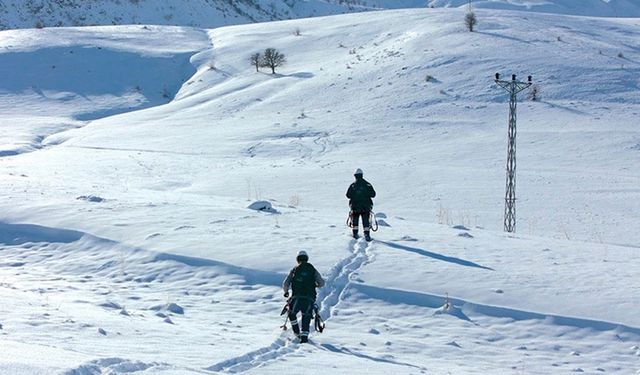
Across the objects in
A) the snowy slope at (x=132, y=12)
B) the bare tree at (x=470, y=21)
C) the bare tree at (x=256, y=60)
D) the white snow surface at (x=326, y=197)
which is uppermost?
the snowy slope at (x=132, y=12)

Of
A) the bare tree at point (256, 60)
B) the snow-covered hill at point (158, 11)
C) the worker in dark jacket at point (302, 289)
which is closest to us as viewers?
the worker in dark jacket at point (302, 289)

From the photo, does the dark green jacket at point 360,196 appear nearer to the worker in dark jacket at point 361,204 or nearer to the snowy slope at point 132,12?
the worker in dark jacket at point 361,204

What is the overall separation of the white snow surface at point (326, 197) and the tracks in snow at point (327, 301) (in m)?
0.05

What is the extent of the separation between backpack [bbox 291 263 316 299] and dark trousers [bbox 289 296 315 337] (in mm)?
103

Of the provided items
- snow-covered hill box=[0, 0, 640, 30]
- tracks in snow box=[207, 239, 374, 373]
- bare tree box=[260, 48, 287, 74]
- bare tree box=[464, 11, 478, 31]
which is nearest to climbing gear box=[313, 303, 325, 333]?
tracks in snow box=[207, 239, 374, 373]

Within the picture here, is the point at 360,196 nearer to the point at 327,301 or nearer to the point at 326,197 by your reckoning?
Answer: the point at 327,301

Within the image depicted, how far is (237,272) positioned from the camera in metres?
16.1

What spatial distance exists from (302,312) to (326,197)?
15.4m

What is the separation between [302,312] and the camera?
1273cm

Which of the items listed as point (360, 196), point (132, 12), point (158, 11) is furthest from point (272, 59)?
point (158, 11)

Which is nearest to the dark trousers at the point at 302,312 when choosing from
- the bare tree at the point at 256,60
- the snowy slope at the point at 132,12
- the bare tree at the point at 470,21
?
the bare tree at the point at 256,60

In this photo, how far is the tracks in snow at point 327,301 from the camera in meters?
10.4

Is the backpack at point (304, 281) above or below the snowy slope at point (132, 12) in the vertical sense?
below

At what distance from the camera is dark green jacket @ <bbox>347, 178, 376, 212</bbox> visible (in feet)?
60.2
